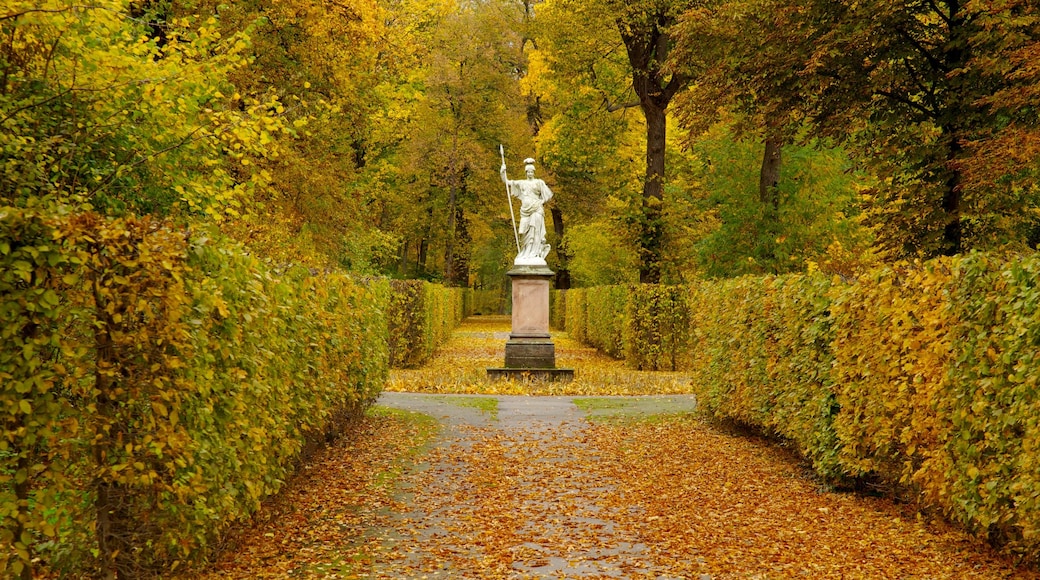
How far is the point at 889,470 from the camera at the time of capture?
6.63m

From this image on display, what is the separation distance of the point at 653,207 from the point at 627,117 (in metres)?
12.8

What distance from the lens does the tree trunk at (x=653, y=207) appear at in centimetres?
2198

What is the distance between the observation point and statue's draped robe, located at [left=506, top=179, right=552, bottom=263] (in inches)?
760

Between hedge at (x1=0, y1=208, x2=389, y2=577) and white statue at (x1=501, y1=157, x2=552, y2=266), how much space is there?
1428 centimetres

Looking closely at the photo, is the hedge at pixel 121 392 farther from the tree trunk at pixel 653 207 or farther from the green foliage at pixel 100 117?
the tree trunk at pixel 653 207

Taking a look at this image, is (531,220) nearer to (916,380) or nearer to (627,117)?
(916,380)

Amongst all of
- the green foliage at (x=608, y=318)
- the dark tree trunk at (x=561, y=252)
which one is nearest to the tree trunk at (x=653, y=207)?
the green foliage at (x=608, y=318)

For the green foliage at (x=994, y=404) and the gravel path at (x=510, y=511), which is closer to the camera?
the green foliage at (x=994, y=404)

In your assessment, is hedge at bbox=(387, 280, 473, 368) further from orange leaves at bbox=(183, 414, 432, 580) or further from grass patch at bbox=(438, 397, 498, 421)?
orange leaves at bbox=(183, 414, 432, 580)

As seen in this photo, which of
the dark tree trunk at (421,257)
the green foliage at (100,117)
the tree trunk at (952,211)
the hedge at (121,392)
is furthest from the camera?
the dark tree trunk at (421,257)

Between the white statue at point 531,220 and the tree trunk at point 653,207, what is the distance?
11.2 feet

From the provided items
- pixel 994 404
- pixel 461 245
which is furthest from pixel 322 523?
pixel 461 245

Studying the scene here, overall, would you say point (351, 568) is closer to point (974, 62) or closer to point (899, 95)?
point (974, 62)

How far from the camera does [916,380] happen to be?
5762mm
